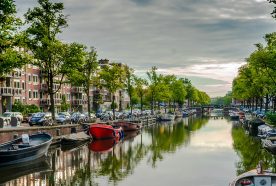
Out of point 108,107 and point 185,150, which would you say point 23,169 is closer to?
point 185,150

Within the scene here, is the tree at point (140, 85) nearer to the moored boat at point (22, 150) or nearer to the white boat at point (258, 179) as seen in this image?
the moored boat at point (22, 150)

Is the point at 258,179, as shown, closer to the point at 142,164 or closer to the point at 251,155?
the point at 142,164

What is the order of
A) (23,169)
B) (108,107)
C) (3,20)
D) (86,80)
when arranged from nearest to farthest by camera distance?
(23,169), (3,20), (86,80), (108,107)

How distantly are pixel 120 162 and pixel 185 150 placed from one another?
13746 millimetres

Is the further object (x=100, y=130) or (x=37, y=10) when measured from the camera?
(x=100, y=130)

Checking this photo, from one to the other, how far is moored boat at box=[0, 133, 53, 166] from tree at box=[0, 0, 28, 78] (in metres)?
Answer: 7.69

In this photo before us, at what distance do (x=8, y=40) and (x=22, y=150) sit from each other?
12629mm

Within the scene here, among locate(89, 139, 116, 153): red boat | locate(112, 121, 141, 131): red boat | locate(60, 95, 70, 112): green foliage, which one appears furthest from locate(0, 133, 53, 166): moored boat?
locate(60, 95, 70, 112): green foliage

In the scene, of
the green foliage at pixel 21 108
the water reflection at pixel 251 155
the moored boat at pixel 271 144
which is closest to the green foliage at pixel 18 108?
the green foliage at pixel 21 108

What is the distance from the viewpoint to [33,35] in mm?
66125

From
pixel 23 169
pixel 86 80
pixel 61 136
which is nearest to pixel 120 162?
pixel 23 169

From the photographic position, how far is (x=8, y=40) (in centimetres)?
4775

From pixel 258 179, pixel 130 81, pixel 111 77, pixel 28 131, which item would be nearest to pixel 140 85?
pixel 130 81

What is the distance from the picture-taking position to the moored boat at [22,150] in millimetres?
41175
